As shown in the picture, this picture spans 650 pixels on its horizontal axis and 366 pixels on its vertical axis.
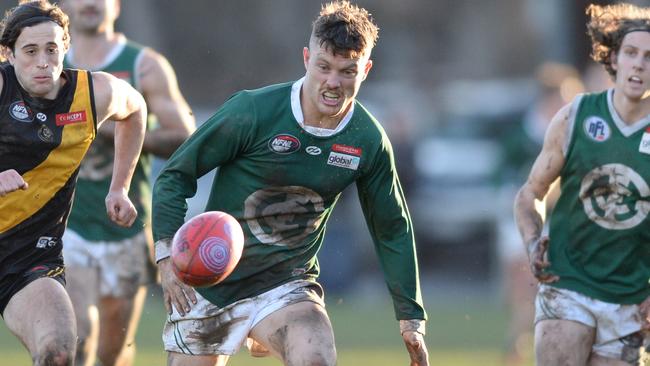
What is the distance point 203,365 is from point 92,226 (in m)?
2.24

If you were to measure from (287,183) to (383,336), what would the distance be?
7219mm

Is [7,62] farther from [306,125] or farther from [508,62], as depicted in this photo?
[508,62]

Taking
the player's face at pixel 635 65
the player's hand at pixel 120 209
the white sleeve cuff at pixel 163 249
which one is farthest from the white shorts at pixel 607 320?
the player's hand at pixel 120 209

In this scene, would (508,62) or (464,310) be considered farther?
(508,62)

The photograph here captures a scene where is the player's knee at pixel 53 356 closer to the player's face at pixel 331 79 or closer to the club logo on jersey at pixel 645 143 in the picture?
the player's face at pixel 331 79

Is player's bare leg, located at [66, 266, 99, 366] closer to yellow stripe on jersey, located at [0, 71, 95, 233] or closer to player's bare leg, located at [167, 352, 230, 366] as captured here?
yellow stripe on jersey, located at [0, 71, 95, 233]

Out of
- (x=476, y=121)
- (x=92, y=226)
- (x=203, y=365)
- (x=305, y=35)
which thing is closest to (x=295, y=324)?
(x=203, y=365)

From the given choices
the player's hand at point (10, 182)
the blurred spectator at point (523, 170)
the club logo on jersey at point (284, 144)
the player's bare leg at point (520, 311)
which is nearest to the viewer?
the player's hand at point (10, 182)

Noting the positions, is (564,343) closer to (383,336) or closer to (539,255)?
(539,255)

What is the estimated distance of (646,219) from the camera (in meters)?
8.18

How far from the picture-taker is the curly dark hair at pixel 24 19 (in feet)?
25.8

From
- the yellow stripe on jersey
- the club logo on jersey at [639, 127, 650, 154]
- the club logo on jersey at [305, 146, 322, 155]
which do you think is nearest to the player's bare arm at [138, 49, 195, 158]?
the yellow stripe on jersey

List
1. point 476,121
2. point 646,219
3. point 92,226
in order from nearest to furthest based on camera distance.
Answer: point 646,219 → point 92,226 → point 476,121

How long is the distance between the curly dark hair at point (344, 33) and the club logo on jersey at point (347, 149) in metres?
0.48
